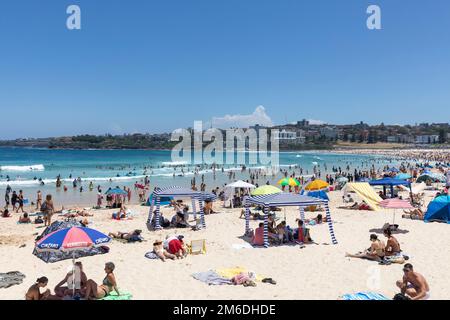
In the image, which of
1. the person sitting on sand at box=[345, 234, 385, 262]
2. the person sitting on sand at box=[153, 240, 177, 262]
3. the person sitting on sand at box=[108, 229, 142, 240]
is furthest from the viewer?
the person sitting on sand at box=[108, 229, 142, 240]

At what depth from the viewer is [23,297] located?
7.29 metres

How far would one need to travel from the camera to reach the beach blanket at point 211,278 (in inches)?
313

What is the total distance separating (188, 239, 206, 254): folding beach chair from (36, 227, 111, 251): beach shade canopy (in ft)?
9.16

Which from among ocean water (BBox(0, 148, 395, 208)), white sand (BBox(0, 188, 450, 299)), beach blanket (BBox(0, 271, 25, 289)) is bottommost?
ocean water (BBox(0, 148, 395, 208))

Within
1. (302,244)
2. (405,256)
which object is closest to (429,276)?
(405,256)

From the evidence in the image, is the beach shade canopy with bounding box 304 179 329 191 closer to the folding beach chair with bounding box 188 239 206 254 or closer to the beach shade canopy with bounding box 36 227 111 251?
the folding beach chair with bounding box 188 239 206 254

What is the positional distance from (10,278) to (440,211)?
13.4 meters

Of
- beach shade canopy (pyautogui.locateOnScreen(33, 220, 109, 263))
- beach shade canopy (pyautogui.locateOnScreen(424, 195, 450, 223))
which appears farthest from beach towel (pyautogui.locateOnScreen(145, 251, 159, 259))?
beach shade canopy (pyautogui.locateOnScreen(424, 195, 450, 223))

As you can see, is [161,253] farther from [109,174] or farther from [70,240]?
[109,174]

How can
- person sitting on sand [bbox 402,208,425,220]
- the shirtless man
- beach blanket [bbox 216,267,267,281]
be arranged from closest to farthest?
the shirtless man
beach blanket [bbox 216,267,267,281]
person sitting on sand [bbox 402,208,425,220]

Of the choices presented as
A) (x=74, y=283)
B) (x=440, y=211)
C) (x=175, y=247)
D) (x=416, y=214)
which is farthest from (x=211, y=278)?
(x=416, y=214)

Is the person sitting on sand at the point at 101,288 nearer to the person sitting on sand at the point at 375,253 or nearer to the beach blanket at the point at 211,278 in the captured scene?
the beach blanket at the point at 211,278

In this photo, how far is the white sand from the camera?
7594 millimetres
